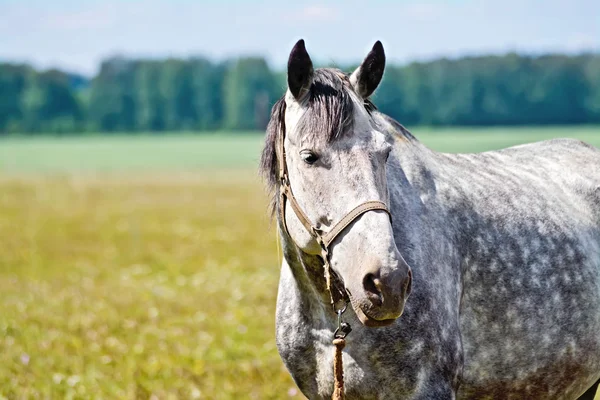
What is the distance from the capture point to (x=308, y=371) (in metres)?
4.46

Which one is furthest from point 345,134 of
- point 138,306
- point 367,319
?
point 138,306

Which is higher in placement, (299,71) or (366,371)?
(299,71)

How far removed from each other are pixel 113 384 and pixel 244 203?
22.6 meters

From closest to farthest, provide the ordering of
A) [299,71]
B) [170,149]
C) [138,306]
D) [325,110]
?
[325,110]
[299,71]
[138,306]
[170,149]

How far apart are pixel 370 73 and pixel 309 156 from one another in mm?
590

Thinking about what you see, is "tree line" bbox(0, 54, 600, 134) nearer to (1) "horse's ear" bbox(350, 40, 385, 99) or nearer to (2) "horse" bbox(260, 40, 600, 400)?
(2) "horse" bbox(260, 40, 600, 400)

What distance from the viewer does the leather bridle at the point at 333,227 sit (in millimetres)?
3697

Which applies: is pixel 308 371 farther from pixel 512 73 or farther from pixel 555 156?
pixel 512 73

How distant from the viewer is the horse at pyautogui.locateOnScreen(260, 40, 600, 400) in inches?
149

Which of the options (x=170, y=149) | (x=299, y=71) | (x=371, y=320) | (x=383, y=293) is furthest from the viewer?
(x=170, y=149)

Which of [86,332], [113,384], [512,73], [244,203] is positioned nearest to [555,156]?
[113,384]

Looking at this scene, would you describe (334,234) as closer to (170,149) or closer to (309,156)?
(309,156)

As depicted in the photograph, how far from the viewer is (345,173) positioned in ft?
12.4

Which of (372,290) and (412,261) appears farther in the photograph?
(412,261)
